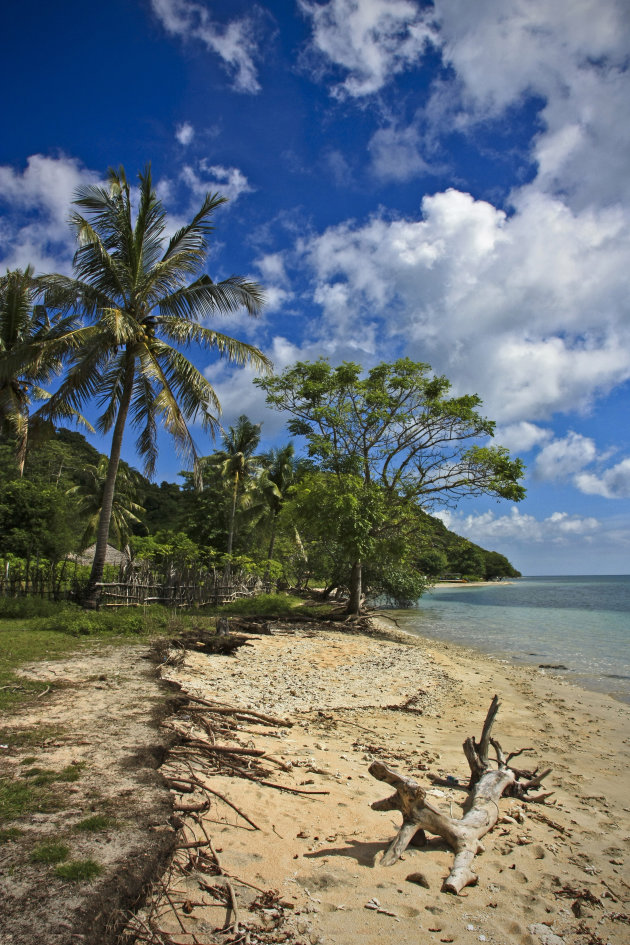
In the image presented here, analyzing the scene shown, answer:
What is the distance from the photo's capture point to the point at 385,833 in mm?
3625

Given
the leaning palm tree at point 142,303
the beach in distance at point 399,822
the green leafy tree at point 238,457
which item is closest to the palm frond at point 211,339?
the leaning palm tree at point 142,303

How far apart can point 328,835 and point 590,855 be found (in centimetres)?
199

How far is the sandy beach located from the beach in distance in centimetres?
1

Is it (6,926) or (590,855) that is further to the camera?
(590,855)

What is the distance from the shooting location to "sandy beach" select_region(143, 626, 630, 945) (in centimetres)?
266

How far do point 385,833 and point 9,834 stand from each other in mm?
2403

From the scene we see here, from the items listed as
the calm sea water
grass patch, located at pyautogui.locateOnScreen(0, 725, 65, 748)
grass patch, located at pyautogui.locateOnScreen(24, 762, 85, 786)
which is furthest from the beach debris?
the calm sea water

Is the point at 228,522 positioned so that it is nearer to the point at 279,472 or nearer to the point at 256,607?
the point at 279,472

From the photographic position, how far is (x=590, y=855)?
3.76 metres

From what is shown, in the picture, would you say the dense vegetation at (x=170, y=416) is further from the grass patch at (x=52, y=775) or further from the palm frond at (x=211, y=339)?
the grass patch at (x=52, y=775)

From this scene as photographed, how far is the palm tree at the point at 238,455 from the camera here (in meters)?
28.8

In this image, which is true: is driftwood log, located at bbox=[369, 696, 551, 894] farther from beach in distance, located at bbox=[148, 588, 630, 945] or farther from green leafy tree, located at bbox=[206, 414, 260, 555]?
green leafy tree, located at bbox=[206, 414, 260, 555]

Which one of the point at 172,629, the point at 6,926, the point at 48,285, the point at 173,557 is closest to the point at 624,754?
the point at 6,926

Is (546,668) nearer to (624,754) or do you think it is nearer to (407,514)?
(407,514)
